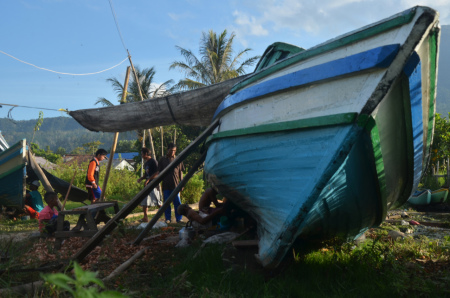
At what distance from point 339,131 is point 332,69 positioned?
549 millimetres

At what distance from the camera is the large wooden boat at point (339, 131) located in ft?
8.91

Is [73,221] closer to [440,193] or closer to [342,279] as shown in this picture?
[342,279]

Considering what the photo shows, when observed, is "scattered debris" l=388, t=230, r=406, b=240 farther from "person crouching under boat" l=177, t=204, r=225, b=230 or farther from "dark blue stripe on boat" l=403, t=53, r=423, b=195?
"person crouching under boat" l=177, t=204, r=225, b=230

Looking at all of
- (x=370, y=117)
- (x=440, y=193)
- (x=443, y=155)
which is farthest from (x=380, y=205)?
(x=443, y=155)

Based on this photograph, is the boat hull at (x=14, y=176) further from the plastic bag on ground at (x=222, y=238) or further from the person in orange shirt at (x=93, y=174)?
the plastic bag on ground at (x=222, y=238)

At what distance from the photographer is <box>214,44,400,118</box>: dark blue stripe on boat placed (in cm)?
264

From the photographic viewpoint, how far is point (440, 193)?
1026cm

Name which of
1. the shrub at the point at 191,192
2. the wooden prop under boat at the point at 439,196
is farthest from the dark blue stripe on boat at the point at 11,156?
the wooden prop under boat at the point at 439,196

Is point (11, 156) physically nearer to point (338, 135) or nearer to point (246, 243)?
point (246, 243)

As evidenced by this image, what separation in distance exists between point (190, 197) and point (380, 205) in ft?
31.0

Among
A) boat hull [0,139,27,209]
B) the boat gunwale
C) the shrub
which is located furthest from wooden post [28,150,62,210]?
the boat gunwale

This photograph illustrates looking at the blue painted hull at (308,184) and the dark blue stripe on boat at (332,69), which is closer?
the dark blue stripe on boat at (332,69)

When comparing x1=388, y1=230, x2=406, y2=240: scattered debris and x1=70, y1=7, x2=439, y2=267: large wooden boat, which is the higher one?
x1=70, y1=7, x2=439, y2=267: large wooden boat

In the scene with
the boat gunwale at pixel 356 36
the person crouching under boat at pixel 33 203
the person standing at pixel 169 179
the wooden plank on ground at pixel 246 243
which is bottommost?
the person crouching under boat at pixel 33 203
